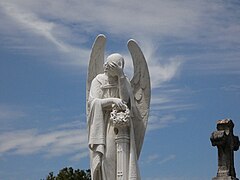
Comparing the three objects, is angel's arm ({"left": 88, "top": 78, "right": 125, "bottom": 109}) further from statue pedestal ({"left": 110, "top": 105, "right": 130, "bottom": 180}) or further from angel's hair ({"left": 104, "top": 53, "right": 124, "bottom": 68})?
angel's hair ({"left": 104, "top": 53, "right": 124, "bottom": 68})

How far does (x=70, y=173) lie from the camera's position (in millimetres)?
32531

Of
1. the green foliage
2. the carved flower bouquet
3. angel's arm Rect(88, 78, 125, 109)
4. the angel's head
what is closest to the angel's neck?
the angel's head

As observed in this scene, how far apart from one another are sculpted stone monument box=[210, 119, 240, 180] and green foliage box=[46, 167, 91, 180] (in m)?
16.2

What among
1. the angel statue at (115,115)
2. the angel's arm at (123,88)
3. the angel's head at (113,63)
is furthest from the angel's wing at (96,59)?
the angel's arm at (123,88)

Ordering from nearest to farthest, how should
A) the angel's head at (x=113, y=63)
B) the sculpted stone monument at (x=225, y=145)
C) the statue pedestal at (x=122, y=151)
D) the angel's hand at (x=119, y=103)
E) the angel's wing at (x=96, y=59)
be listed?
the statue pedestal at (x=122, y=151) → the angel's hand at (x=119, y=103) → the angel's head at (x=113, y=63) → the angel's wing at (x=96, y=59) → the sculpted stone monument at (x=225, y=145)

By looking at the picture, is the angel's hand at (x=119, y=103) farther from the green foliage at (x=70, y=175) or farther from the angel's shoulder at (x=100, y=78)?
the green foliage at (x=70, y=175)

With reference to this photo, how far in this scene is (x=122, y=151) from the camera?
421 inches

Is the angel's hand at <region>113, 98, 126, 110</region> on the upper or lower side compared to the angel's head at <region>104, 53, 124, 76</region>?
lower

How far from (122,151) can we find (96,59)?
204 cm

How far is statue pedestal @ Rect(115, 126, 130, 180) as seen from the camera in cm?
1062

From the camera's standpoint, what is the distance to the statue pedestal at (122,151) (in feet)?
34.8

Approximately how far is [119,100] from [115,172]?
1.39 meters

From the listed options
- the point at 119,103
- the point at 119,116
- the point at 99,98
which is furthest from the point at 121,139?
the point at 99,98

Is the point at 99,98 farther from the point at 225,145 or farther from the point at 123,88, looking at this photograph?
the point at 225,145
